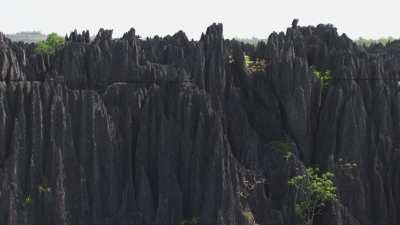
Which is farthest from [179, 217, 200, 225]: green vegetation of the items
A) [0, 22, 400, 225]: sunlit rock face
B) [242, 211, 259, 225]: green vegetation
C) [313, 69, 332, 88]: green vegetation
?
[313, 69, 332, 88]: green vegetation

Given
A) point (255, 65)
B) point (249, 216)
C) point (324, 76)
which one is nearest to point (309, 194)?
point (249, 216)

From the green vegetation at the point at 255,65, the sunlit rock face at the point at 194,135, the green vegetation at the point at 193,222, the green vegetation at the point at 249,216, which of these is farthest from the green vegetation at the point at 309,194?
the green vegetation at the point at 255,65

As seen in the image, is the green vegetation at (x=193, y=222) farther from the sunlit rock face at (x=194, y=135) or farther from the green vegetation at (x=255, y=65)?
the green vegetation at (x=255, y=65)

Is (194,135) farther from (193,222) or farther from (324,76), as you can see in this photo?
(324,76)

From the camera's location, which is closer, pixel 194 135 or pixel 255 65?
pixel 194 135

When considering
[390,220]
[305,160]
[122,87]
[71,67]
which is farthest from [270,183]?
[71,67]

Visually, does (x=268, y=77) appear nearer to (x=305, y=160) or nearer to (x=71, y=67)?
(x=305, y=160)
